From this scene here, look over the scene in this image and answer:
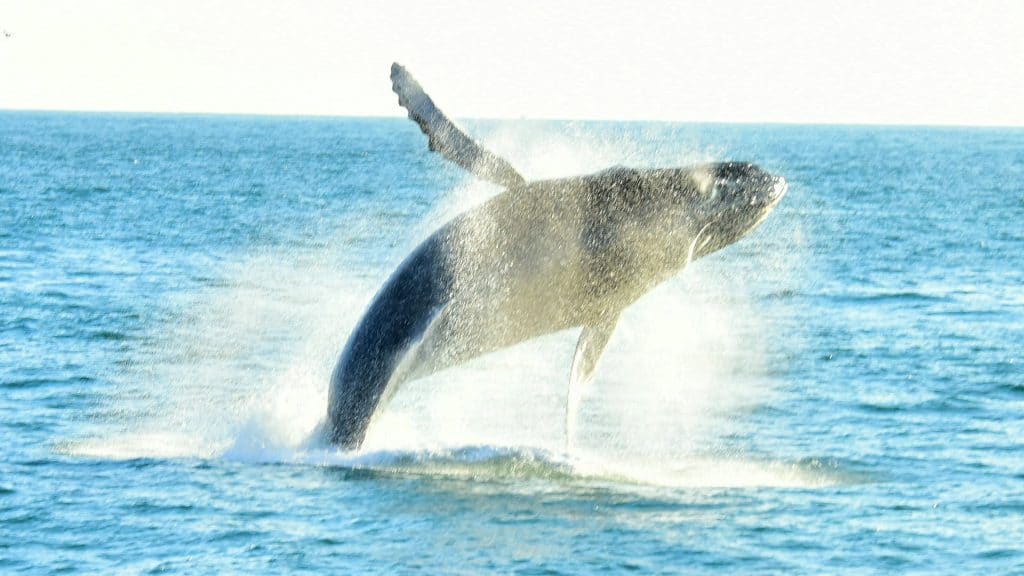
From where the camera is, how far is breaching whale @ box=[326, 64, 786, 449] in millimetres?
15773

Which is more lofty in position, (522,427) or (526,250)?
(526,250)

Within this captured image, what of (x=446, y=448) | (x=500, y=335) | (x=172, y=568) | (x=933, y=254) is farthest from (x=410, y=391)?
(x=933, y=254)

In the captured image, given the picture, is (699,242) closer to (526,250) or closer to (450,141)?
(526,250)

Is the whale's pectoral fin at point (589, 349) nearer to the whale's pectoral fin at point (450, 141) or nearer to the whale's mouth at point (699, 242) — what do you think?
the whale's mouth at point (699, 242)

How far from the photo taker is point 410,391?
24.8m

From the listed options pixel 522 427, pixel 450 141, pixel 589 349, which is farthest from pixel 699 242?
pixel 522 427

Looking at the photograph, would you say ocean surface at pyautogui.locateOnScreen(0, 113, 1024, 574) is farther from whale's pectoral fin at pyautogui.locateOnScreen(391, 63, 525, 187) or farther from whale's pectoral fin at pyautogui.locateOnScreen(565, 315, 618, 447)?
whale's pectoral fin at pyautogui.locateOnScreen(391, 63, 525, 187)

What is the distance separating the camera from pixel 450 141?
623 inches

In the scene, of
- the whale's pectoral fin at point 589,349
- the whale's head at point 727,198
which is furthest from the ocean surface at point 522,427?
the whale's head at point 727,198

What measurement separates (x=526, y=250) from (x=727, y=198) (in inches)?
79.3

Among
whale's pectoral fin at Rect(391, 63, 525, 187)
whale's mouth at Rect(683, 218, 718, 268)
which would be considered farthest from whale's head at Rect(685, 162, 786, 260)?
whale's pectoral fin at Rect(391, 63, 525, 187)

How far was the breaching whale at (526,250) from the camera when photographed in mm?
15773

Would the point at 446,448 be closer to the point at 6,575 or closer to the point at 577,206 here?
the point at 577,206

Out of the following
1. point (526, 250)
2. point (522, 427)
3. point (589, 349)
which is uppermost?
point (526, 250)
